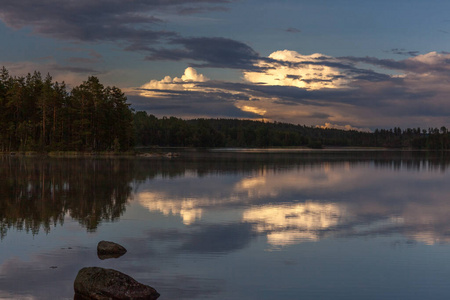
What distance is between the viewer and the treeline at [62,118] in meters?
104

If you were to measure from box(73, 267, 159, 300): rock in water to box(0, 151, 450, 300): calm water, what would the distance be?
Answer: 67 centimetres

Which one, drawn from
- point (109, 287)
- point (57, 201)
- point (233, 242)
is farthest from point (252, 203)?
point (109, 287)

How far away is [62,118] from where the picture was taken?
105875 millimetres

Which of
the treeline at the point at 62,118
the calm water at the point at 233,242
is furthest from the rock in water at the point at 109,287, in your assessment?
the treeline at the point at 62,118

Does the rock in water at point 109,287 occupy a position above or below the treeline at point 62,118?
below

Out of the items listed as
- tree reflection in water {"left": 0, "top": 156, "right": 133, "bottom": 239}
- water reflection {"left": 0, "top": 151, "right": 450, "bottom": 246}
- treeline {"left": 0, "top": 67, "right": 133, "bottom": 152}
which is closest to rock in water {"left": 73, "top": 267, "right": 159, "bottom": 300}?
water reflection {"left": 0, "top": 151, "right": 450, "bottom": 246}

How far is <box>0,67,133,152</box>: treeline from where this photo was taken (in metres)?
104

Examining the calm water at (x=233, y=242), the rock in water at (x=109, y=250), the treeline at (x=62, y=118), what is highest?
the treeline at (x=62, y=118)

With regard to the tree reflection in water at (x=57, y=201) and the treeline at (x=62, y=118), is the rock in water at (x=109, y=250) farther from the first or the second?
the treeline at (x=62, y=118)

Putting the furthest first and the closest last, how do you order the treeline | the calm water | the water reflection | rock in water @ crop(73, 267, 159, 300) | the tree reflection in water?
the treeline, the tree reflection in water, the water reflection, the calm water, rock in water @ crop(73, 267, 159, 300)

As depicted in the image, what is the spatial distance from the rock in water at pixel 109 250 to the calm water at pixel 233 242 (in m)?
0.33

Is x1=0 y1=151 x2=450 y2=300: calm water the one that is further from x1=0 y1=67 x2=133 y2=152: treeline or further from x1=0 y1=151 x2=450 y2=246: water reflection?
x1=0 y1=67 x2=133 y2=152: treeline

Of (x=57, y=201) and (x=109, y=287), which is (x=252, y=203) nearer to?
(x=57, y=201)

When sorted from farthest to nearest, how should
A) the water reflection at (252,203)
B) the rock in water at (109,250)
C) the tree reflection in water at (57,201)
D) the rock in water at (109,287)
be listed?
the tree reflection in water at (57,201), the water reflection at (252,203), the rock in water at (109,250), the rock in water at (109,287)
